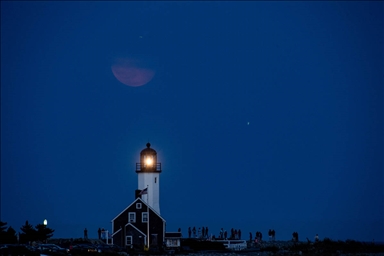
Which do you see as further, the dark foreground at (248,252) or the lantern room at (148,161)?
the lantern room at (148,161)

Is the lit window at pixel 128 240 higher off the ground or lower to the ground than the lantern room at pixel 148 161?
lower

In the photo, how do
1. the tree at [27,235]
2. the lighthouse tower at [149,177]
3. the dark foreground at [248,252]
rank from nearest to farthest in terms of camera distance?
the dark foreground at [248,252], the tree at [27,235], the lighthouse tower at [149,177]

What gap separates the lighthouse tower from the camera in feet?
240

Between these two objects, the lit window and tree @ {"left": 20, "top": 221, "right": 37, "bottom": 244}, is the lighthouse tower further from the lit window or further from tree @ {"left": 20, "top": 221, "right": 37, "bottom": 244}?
tree @ {"left": 20, "top": 221, "right": 37, "bottom": 244}

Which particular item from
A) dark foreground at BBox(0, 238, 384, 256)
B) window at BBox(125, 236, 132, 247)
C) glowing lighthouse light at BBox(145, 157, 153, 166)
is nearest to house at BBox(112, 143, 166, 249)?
window at BBox(125, 236, 132, 247)

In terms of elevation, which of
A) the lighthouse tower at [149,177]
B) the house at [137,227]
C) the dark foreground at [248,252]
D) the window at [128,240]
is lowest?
the dark foreground at [248,252]

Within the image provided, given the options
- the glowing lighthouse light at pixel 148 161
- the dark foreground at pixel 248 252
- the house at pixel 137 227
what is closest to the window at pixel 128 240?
the house at pixel 137 227

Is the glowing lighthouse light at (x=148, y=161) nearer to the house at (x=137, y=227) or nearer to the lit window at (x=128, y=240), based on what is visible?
the house at (x=137, y=227)

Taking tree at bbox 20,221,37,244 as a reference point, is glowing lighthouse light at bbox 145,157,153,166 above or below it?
above

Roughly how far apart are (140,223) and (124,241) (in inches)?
80.2

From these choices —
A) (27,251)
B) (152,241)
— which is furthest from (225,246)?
(27,251)

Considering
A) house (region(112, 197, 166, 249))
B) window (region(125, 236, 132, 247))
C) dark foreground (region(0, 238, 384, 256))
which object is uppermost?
house (region(112, 197, 166, 249))

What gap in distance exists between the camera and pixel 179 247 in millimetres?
69500

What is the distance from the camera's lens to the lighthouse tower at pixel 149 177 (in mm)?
73125
